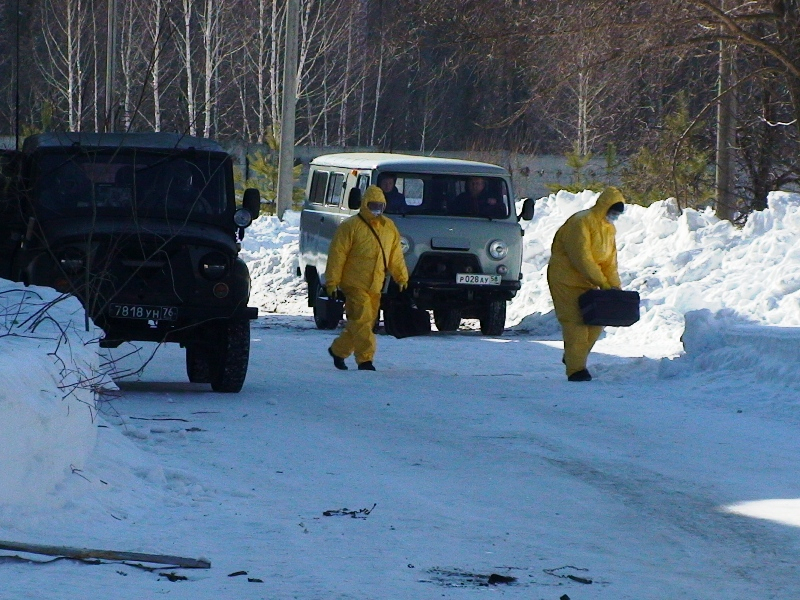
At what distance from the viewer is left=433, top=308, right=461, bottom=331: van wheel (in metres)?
18.9

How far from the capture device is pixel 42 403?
6.08 m

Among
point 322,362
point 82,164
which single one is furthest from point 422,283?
point 82,164

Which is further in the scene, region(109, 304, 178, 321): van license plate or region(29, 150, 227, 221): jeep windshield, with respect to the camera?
region(29, 150, 227, 221): jeep windshield

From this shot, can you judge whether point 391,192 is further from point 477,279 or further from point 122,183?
point 122,183

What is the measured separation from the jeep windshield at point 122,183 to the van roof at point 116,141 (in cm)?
8

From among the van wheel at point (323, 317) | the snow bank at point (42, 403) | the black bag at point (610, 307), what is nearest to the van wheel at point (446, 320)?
the van wheel at point (323, 317)

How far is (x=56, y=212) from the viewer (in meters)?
10.9

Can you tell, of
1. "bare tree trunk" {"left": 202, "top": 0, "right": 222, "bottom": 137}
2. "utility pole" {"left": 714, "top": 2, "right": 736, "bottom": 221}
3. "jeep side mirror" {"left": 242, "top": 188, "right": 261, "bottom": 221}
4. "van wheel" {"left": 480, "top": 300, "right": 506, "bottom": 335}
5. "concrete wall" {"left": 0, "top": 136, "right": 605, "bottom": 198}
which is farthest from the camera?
"concrete wall" {"left": 0, "top": 136, "right": 605, "bottom": 198}

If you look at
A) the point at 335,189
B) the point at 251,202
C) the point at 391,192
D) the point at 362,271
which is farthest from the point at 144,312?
the point at 335,189

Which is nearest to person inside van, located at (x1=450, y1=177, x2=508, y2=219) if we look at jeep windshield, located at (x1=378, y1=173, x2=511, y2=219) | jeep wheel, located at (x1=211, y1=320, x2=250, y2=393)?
jeep windshield, located at (x1=378, y1=173, x2=511, y2=219)

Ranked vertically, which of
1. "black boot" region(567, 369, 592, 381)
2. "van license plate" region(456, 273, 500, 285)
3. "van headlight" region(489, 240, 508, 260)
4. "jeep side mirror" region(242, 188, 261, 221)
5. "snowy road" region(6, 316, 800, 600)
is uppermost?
"jeep side mirror" region(242, 188, 261, 221)

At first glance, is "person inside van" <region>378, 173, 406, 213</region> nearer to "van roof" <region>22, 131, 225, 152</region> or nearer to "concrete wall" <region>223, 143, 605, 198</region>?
"van roof" <region>22, 131, 225, 152</region>

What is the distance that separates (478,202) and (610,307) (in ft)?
19.3

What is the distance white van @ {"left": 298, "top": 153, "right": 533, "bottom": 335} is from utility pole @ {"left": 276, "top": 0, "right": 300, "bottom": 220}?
843cm
